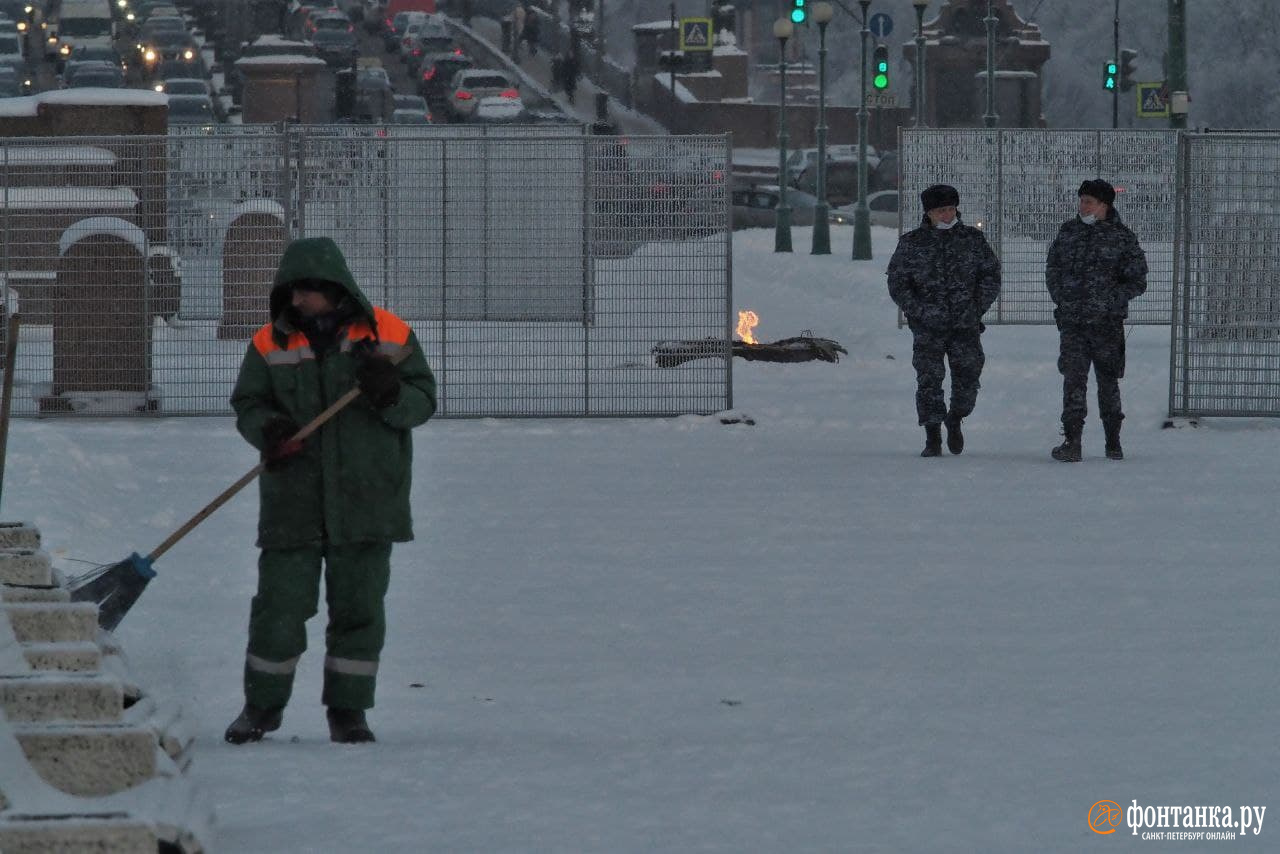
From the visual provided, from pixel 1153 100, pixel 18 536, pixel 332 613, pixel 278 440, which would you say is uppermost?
pixel 1153 100

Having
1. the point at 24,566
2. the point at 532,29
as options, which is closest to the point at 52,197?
the point at 24,566

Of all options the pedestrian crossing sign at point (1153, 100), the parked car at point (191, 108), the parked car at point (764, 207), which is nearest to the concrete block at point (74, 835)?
the pedestrian crossing sign at point (1153, 100)

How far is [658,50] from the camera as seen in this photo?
269ft

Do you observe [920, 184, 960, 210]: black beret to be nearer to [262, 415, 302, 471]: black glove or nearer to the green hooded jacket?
the green hooded jacket

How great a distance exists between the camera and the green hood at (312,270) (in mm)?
6527

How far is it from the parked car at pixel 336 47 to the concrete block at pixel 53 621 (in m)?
64.1

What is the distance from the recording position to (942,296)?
1378 centimetres

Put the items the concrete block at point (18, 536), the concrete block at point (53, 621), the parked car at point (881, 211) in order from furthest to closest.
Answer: the parked car at point (881, 211)
the concrete block at point (18, 536)
the concrete block at point (53, 621)

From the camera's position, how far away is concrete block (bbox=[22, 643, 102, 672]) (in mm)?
5863

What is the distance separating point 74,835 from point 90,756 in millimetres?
641

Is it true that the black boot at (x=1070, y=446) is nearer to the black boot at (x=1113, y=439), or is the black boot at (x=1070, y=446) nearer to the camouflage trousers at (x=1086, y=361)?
the camouflage trousers at (x=1086, y=361)

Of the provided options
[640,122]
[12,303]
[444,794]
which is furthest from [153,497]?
[640,122]

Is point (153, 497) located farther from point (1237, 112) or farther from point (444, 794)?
point (1237, 112)

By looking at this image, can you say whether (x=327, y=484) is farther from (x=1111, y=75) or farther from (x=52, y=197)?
(x=1111, y=75)
